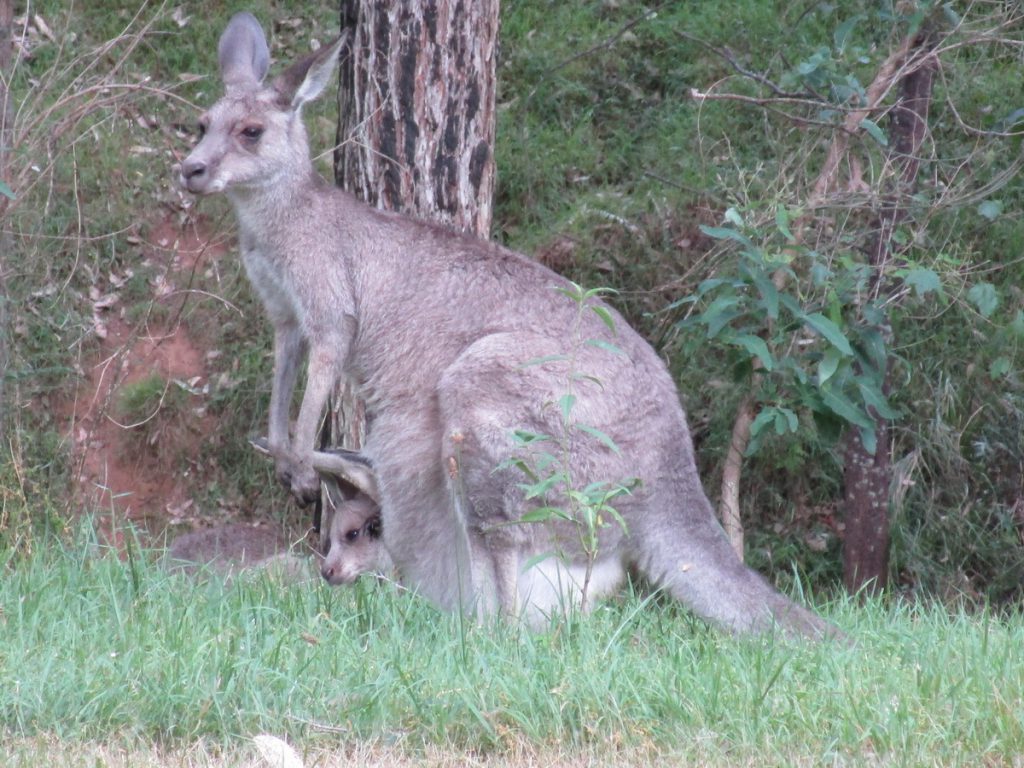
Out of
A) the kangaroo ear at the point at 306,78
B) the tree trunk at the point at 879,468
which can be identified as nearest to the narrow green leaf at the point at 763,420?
the tree trunk at the point at 879,468

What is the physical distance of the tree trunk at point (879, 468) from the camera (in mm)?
7289

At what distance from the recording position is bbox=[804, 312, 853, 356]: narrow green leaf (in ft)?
19.1

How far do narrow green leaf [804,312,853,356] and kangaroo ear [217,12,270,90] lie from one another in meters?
2.68

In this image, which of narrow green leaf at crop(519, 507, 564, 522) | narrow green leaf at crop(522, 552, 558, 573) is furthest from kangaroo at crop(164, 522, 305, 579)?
narrow green leaf at crop(519, 507, 564, 522)

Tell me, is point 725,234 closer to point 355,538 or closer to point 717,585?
point 717,585

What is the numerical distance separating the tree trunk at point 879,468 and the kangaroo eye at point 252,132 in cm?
322

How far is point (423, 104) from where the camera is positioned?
666 centimetres

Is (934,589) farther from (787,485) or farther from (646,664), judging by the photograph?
(646,664)

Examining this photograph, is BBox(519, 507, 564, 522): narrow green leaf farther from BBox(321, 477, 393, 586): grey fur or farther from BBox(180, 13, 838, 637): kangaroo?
BBox(321, 477, 393, 586): grey fur

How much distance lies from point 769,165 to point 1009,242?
1573 millimetres

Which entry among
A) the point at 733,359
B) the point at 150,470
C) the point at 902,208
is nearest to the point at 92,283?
the point at 150,470

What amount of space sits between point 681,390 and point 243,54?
3716 millimetres

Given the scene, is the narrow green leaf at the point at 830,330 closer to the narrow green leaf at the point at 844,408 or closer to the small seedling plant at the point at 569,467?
the narrow green leaf at the point at 844,408

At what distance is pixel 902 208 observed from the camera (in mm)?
6965
